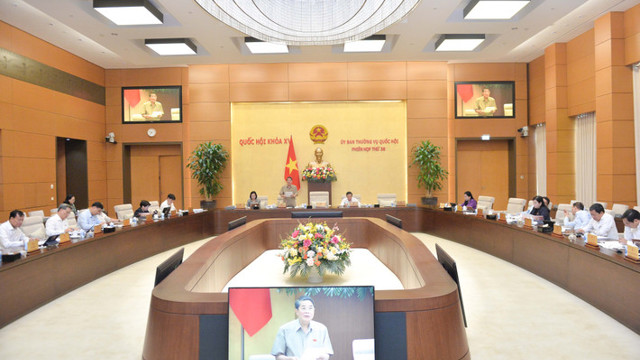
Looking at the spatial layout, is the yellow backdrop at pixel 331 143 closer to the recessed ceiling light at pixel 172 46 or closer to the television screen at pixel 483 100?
the television screen at pixel 483 100

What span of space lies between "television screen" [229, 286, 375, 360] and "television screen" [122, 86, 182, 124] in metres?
9.81

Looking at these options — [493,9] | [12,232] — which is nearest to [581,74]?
[493,9]

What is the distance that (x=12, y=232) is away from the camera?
4461 mm

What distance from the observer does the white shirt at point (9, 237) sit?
4.31 m

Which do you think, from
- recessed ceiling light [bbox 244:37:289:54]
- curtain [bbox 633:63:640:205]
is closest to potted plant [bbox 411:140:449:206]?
curtain [bbox 633:63:640:205]

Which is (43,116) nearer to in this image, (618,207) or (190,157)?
(190,157)

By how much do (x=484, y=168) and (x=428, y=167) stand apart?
219 centimetres

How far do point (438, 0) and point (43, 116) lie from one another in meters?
8.57

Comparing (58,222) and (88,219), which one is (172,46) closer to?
(88,219)

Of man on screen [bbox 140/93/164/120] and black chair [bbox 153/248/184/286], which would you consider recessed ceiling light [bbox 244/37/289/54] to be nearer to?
man on screen [bbox 140/93/164/120]

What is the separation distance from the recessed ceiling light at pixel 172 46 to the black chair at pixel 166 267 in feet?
20.9

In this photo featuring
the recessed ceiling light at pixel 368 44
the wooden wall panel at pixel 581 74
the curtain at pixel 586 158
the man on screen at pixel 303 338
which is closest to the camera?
the man on screen at pixel 303 338

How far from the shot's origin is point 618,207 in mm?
6293

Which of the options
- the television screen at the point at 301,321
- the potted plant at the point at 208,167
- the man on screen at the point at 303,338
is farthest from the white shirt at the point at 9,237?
the potted plant at the point at 208,167
